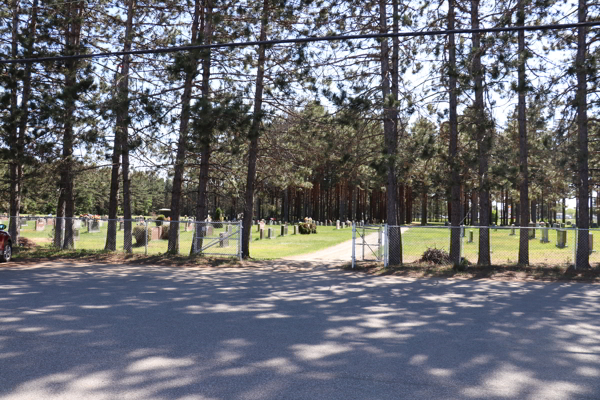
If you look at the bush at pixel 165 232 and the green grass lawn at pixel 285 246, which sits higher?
the bush at pixel 165 232

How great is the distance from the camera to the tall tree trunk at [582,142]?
14235 mm

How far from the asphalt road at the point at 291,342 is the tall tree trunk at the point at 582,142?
4927 mm

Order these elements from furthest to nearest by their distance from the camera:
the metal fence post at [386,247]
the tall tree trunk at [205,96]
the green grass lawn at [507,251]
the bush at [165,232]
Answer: the bush at [165,232], the green grass lawn at [507,251], the tall tree trunk at [205,96], the metal fence post at [386,247]

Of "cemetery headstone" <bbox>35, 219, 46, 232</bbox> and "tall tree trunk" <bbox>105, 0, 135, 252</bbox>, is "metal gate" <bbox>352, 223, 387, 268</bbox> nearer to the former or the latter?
"tall tree trunk" <bbox>105, 0, 135, 252</bbox>

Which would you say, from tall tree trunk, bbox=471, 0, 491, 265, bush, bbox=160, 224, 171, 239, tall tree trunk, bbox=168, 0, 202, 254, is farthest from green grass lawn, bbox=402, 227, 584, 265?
bush, bbox=160, 224, 171, 239

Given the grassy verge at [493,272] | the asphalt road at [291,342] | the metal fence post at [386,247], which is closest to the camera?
the asphalt road at [291,342]

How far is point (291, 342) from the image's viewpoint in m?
5.91

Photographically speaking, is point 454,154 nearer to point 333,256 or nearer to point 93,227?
point 333,256

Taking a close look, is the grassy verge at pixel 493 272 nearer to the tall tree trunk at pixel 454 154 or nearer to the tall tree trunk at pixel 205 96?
the tall tree trunk at pixel 454 154

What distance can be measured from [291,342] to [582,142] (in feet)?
42.1

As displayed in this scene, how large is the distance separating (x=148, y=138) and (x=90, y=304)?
9254 mm

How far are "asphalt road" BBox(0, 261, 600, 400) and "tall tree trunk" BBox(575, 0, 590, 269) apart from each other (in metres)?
4.93

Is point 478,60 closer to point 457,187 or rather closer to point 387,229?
point 457,187

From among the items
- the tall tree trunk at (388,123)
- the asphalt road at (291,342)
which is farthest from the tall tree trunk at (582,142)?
the tall tree trunk at (388,123)
